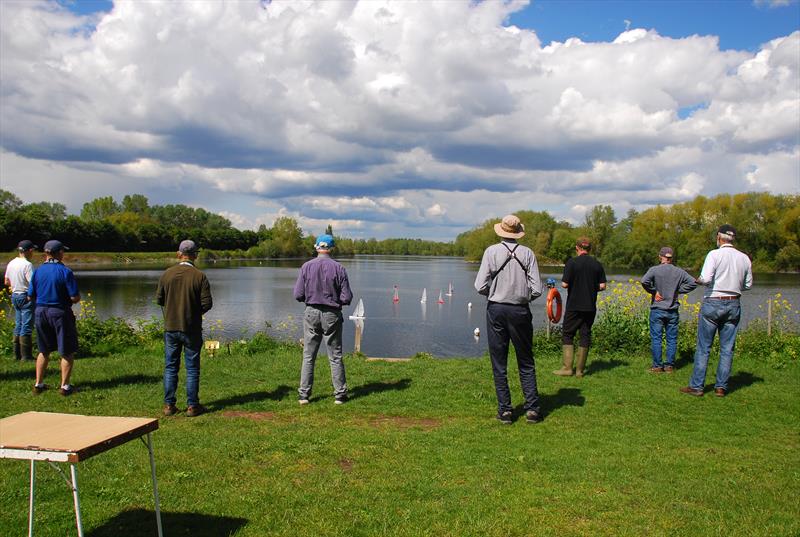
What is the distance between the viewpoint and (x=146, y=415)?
708 cm

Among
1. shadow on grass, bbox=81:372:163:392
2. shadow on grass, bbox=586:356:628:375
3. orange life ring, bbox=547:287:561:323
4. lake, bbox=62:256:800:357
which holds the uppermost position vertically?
orange life ring, bbox=547:287:561:323

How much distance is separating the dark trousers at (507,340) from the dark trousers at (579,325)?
285 cm

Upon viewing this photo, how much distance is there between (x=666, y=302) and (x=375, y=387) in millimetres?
5316

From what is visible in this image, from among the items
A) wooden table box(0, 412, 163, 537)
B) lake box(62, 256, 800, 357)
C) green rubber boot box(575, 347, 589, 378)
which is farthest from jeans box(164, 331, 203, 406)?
lake box(62, 256, 800, 357)

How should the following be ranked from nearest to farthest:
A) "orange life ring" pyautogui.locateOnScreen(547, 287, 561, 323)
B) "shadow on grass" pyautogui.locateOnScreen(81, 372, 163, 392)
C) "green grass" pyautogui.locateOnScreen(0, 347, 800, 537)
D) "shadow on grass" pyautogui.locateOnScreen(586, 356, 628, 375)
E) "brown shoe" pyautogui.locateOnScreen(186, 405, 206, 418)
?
1. "green grass" pyautogui.locateOnScreen(0, 347, 800, 537)
2. "brown shoe" pyautogui.locateOnScreen(186, 405, 206, 418)
3. "shadow on grass" pyautogui.locateOnScreen(81, 372, 163, 392)
4. "orange life ring" pyautogui.locateOnScreen(547, 287, 561, 323)
5. "shadow on grass" pyautogui.locateOnScreen(586, 356, 628, 375)

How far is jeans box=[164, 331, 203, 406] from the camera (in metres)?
7.07

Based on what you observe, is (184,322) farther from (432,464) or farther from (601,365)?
(601,365)

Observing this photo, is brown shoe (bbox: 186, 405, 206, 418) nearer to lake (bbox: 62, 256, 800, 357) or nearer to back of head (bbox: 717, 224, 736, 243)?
back of head (bbox: 717, 224, 736, 243)

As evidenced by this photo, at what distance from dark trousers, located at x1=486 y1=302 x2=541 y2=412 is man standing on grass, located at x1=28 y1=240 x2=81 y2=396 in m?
5.67

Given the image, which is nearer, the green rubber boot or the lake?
the green rubber boot

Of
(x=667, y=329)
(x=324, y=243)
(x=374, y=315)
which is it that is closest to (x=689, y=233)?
(x=374, y=315)

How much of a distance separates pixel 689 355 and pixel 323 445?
8037 millimetres

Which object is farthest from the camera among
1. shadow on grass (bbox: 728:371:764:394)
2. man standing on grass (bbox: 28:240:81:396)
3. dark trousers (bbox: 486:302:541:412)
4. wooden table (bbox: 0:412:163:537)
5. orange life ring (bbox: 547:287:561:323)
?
orange life ring (bbox: 547:287:561:323)

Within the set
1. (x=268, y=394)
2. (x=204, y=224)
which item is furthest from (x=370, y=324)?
(x=204, y=224)
